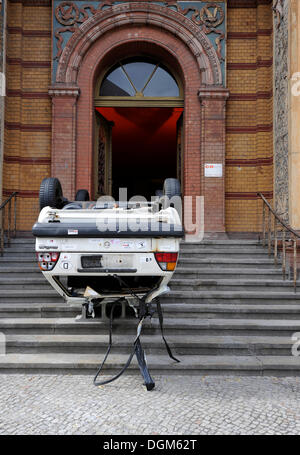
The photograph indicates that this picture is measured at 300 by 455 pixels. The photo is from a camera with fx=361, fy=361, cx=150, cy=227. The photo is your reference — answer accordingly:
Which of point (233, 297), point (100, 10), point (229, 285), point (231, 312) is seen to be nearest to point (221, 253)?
point (229, 285)

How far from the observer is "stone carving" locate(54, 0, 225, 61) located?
8406 millimetres

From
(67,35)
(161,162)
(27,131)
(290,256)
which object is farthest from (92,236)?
(161,162)

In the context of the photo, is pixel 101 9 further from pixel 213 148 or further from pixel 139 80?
pixel 213 148

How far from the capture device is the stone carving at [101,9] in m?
8.41

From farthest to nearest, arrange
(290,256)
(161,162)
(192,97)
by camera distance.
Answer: (161,162) → (192,97) → (290,256)

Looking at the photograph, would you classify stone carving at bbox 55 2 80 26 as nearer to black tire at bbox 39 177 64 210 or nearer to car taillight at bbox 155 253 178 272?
black tire at bbox 39 177 64 210

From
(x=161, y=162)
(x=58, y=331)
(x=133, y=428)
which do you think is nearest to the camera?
(x=133, y=428)

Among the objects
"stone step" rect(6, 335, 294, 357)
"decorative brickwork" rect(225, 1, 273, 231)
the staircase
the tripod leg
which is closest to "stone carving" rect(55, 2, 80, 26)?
"decorative brickwork" rect(225, 1, 273, 231)

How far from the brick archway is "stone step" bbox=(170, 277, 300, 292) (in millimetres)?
2511

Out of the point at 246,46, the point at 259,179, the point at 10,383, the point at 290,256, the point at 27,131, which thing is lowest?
the point at 10,383

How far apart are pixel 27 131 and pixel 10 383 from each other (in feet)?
20.8

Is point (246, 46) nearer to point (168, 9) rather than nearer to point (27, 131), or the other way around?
point (168, 9)

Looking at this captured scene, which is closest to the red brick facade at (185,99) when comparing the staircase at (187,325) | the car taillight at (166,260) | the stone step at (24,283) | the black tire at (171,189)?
the staircase at (187,325)

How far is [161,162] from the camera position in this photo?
18.4 m
